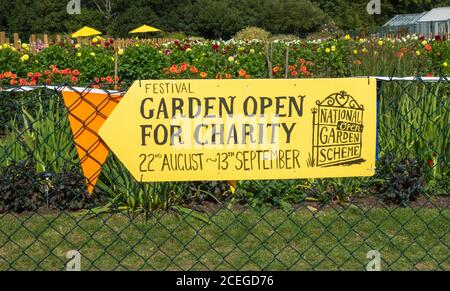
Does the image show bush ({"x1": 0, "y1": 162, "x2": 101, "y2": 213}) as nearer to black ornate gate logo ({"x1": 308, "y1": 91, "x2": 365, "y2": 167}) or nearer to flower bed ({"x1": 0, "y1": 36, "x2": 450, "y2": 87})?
black ornate gate logo ({"x1": 308, "y1": 91, "x2": 365, "y2": 167})

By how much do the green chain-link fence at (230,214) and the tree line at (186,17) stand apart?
47.3 meters

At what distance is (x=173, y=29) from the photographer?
58906 mm

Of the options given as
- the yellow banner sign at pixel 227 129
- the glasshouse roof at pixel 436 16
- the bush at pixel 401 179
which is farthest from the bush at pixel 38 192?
the glasshouse roof at pixel 436 16

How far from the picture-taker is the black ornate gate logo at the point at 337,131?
10.9 feet

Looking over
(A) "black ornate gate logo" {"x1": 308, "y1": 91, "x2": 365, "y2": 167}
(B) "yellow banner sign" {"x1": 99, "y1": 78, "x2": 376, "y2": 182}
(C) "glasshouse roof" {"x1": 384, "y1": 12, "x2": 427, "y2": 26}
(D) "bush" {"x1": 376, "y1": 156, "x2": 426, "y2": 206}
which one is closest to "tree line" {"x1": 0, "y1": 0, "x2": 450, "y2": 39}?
(C) "glasshouse roof" {"x1": 384, "y1": 12, "x2": 427, "y2": 26}

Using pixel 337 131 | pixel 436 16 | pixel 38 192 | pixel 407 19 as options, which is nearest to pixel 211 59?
pixel 38 192

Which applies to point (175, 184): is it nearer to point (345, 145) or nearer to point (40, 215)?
point (40, 215)

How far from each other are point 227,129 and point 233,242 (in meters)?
1.45

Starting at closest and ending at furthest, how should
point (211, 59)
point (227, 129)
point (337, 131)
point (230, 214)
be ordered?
point (227, 129) → point (337, 131) → point (230, 214) → point (211, 59)

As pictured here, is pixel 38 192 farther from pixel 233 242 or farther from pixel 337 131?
pixel 337 131

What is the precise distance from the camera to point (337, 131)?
3.35 meters

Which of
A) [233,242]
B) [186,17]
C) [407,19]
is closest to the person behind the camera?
[233,242]

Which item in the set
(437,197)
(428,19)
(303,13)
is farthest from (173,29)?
(437,197)

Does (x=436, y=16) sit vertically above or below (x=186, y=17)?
below
